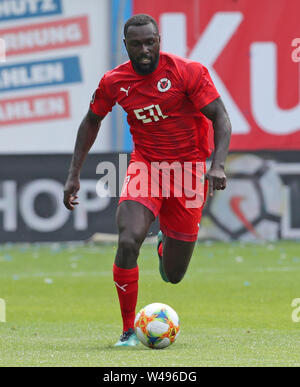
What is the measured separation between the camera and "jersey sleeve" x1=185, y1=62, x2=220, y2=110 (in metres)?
8.10

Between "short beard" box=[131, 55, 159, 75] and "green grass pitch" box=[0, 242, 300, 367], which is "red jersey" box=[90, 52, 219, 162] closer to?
"short beard" box=[131, 55, 159, 75]

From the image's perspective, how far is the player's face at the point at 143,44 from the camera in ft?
25.9

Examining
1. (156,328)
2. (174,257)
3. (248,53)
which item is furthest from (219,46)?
(156,328)

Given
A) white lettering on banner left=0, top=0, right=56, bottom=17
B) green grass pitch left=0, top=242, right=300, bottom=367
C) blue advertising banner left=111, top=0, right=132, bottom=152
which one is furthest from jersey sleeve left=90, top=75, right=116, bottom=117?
white lettering on banner left=0, top=0, right=56, bottom=17

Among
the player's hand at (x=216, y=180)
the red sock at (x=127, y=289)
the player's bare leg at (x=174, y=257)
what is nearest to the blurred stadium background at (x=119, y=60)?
the player's bare leg at (x=174, y=257)

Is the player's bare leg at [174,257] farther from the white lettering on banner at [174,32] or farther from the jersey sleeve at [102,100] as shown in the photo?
the white lettering on banner at [174,32]

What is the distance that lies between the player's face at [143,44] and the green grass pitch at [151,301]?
219 cm

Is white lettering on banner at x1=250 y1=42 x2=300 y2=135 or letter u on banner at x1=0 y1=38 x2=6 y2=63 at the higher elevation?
letter u on banner at x1=0 y1=38 x2=6 y2=63

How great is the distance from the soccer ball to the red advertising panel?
43.7ft

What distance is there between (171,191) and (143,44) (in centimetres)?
129

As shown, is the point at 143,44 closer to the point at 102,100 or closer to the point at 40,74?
the point at 102,100

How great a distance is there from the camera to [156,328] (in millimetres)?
7652
